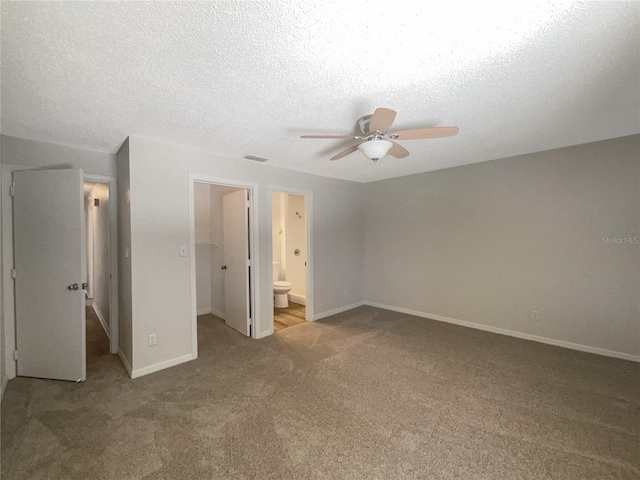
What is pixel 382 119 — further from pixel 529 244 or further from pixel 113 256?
pixel 113 256

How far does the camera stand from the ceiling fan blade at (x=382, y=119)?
1715 mm

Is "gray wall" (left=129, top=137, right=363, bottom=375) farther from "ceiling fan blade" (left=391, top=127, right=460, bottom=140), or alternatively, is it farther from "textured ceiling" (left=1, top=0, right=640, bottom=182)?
"ceiling fan blade" (left=391, top=127, right=460, bottom=140)

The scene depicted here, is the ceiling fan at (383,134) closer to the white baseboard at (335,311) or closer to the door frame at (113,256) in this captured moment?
the door frame at (113,256)

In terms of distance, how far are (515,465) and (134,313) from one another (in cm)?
323

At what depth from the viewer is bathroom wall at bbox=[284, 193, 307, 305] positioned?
5398 mm

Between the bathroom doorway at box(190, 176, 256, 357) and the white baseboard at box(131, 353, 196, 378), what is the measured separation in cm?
10

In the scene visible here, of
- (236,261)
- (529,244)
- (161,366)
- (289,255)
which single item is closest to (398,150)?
(529,244)

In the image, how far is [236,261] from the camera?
3811 millimetres

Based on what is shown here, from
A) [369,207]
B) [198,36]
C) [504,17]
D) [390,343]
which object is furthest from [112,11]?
[369,207]

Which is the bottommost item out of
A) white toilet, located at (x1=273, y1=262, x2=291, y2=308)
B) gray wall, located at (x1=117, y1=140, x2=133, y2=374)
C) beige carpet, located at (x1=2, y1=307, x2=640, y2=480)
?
beige carpet, located at (x1=2, y1=307, x2=640, y2=480)

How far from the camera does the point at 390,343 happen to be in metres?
3.40

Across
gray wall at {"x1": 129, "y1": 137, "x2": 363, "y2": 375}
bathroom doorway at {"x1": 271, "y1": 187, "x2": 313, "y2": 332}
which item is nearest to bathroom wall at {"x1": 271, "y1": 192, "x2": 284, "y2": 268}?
bathroom doorway at {"x1": 271, "y1": 187, "x2": 313, "y2": 332}

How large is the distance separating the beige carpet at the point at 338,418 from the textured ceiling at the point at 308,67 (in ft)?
7.70

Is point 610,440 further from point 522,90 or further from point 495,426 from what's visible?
point 522,90
